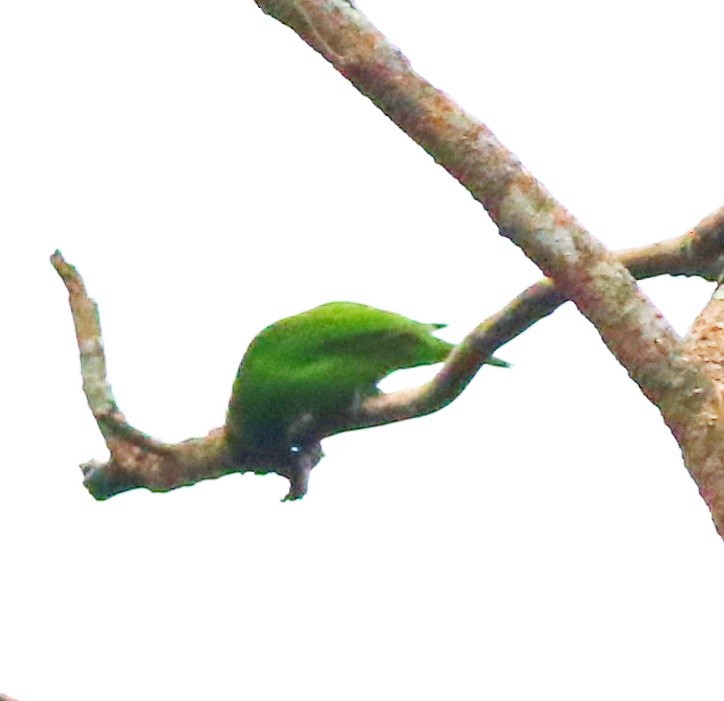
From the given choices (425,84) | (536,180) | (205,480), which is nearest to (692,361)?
(536,180)

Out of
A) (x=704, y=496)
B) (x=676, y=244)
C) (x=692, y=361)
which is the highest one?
(x=676, y=244)

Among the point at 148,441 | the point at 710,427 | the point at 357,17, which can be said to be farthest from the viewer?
the point at 148,441

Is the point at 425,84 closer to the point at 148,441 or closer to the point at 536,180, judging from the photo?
the point at 536,180

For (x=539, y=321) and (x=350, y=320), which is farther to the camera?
(x=350, y=320)

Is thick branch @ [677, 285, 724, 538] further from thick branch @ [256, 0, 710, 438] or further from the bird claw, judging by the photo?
the bird claw

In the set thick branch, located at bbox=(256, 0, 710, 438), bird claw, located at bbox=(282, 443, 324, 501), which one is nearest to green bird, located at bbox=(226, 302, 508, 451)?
bird claw, located at bbox=(282, 443, 324, 501)

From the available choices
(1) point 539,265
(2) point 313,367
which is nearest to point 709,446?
(1) point 539,265

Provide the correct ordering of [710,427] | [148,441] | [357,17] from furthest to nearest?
[148,441], [357,17], [710,427]
